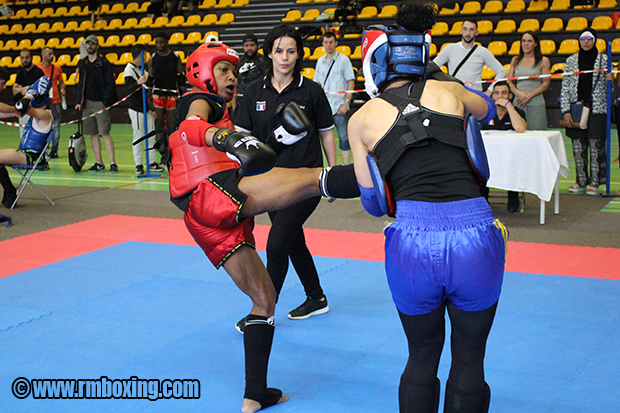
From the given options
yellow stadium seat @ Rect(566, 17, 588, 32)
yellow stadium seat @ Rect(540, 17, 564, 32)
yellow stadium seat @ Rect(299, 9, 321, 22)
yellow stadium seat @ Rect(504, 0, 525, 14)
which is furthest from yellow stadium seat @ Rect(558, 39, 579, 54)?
yellow stadium seat @ Rect(299, 9, 321, 22)

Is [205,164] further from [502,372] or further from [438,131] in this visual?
[502,372]

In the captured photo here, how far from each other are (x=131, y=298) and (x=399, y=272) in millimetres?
2931

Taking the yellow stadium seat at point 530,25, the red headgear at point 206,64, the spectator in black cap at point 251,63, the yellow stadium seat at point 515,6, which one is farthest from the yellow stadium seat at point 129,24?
the red headgear at point 206,64


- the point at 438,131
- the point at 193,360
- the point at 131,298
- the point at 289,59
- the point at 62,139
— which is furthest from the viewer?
the point at 62,139

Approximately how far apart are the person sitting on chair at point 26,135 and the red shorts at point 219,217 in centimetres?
547

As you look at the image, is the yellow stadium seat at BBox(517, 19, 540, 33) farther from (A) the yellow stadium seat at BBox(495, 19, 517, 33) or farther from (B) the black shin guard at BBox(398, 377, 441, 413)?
(B) the black shin guard at BBox(398, 377, 441, 413)

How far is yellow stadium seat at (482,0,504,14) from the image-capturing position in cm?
1517

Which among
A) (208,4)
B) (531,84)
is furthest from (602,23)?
(208,4)

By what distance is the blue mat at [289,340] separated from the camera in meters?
3.02

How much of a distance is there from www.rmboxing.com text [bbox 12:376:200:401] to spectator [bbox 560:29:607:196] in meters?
6.13

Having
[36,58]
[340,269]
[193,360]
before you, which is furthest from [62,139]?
[193,360]

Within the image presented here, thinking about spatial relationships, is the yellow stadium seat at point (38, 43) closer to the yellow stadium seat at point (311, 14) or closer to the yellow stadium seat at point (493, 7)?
the yellow stadium seat at point (311, 14)

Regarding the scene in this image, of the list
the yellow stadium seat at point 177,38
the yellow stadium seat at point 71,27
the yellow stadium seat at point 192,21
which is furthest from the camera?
the yellow stadium seat at point 71,27

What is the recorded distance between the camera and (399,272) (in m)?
2.12
